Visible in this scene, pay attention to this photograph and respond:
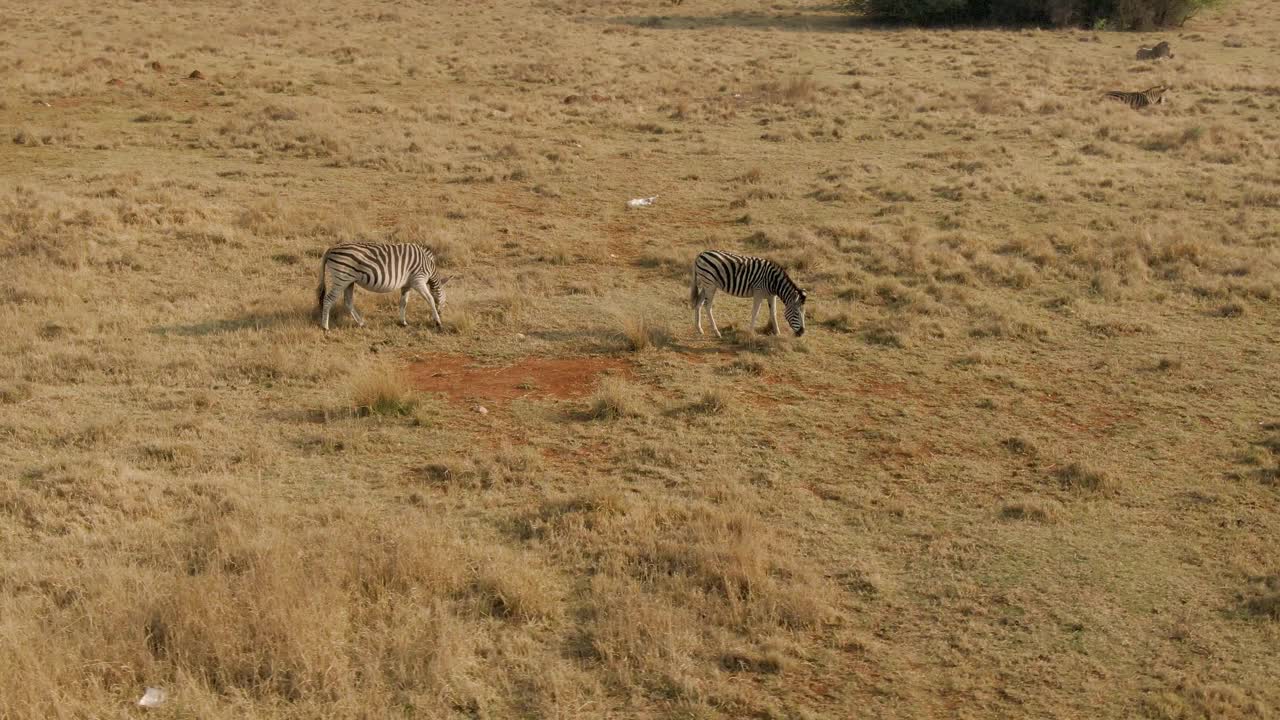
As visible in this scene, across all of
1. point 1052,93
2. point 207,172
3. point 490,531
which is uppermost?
point 1052,93

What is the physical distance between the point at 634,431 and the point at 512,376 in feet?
7.32

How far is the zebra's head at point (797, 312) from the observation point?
13758mm

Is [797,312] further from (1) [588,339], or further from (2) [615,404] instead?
(2) [615,404]

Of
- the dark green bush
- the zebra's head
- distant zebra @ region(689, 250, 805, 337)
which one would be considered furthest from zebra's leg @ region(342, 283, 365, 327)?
the dark green bush

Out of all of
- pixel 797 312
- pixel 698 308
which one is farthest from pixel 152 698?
pixel 797 312

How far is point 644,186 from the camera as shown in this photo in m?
23.1

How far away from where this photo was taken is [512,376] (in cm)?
1270

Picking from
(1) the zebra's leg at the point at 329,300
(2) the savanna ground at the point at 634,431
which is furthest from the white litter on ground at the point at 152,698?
(1) the zebra's leg at the point at 329,300

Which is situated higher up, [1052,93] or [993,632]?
[1052,93]

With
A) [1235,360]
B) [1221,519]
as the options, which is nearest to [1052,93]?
[1235,360]

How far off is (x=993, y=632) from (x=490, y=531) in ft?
13.3

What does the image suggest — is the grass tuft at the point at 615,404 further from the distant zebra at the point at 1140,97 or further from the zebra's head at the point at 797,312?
the distant zebra at the point at 1140,97

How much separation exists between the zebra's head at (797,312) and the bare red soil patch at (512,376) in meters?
2.35

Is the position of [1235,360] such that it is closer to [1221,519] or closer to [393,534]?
[1221,519]
